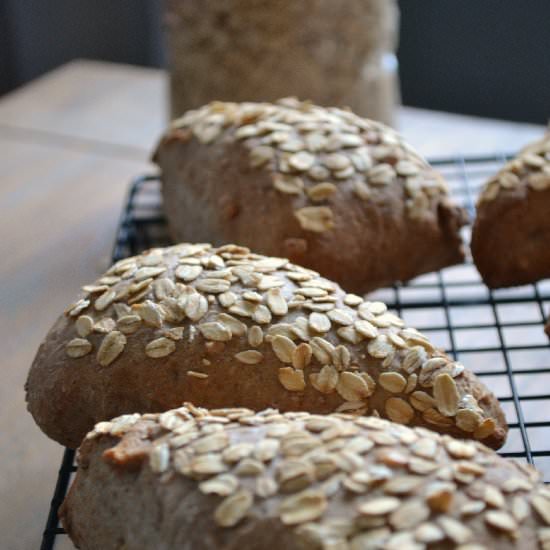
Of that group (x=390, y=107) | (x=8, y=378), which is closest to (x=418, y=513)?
(x=8, y=378)

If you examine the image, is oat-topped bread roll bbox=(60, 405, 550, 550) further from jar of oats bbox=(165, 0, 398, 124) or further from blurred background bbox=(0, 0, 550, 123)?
blurred background bbox=(0, 0, 550, 123)

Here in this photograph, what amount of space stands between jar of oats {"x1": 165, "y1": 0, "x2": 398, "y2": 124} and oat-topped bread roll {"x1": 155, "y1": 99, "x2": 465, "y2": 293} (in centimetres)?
27

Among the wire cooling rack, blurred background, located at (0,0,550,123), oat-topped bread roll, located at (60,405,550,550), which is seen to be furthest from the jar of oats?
blurred background, located at (0,0,550,123)

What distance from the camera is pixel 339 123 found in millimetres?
1211

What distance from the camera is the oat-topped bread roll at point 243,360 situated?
82 cm

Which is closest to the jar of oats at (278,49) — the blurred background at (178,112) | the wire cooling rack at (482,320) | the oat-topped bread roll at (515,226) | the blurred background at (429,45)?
the blurred background at (178,112)

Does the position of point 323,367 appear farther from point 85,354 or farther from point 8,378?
point 8,378

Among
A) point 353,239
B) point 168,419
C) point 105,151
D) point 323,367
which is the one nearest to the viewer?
point 168,419

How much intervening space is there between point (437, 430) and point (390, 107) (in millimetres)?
934

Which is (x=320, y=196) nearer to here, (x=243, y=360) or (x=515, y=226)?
(x=515, y=226)

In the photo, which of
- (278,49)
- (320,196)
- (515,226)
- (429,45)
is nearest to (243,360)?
(320,196)

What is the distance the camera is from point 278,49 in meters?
1.48

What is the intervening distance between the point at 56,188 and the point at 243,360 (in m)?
0.89

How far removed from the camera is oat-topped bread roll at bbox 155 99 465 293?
3.61 ft
